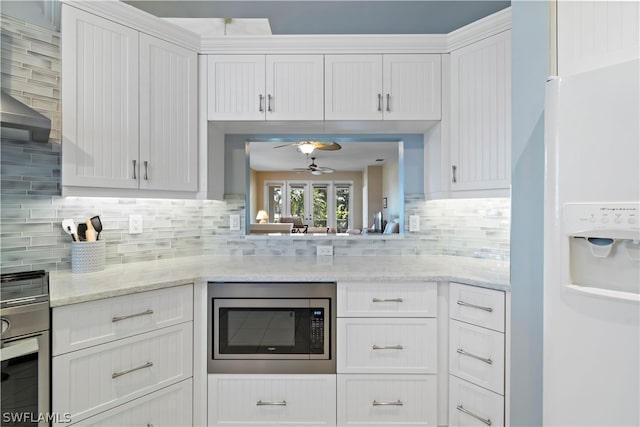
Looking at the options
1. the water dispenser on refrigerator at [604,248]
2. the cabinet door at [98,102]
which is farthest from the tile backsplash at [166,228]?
the water dispenser on refrigerator at [604,248]

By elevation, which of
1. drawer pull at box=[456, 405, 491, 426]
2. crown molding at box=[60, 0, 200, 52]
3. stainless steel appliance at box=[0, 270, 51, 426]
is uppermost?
crown molding at box=[60, 0, 200, 52]

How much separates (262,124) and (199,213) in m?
0.83

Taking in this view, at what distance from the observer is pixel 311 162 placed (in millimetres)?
2264

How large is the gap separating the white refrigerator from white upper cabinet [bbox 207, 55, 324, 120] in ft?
4.32

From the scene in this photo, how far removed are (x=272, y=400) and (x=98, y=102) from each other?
5.86ft

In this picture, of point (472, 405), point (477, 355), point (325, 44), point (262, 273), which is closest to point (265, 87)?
point (325, 44)

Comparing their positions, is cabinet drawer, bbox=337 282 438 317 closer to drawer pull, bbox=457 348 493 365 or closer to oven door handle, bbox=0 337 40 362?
drawer pull, bbox=457 348 493 365

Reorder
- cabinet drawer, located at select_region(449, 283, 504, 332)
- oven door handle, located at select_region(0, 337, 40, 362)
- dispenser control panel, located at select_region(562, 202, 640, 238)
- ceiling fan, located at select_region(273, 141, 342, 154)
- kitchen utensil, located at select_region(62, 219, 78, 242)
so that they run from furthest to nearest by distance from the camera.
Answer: ceiling fan, located at select_region(273, 141, 342, 154) → kitchen utensil, located at select_region(62, 219, 78, 242) → cabinet drawer, located at select_region(449, 283, 504, 332) → oven door handle, located at select_region(0, 337, 40, 362) → dispenser control panel, located at select_region(562, 202, 640, 238)

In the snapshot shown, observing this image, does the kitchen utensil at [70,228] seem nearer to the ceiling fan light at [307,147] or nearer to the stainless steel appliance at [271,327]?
the stainless steel appliance at [271,327]

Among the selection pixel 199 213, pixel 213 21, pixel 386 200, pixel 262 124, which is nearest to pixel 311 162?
pixel 262 124

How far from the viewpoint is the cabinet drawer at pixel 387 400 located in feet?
5.22

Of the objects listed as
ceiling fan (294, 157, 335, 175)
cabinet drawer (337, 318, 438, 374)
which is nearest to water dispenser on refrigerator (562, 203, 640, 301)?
cabinet drawer (337, 318, 438, 374)

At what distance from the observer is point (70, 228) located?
1670mm

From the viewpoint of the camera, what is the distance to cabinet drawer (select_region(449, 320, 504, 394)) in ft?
4.73
